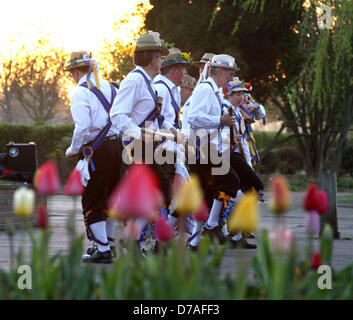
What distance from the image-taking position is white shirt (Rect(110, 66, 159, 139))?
655cm

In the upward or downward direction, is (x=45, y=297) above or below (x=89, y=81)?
below

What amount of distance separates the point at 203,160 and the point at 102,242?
176 cm

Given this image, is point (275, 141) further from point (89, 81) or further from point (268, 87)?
point (89, 81)

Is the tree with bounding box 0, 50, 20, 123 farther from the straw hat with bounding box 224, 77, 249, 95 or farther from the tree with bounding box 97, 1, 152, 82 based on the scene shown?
the straw hat with bounding box 224, 77, 249, 95

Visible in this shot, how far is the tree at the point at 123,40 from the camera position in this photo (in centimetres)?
2940

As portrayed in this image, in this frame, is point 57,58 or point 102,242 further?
point 57,58

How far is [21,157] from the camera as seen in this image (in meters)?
17.1

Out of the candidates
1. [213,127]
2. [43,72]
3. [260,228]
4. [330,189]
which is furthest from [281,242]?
[43,72]

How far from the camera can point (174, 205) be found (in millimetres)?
7816

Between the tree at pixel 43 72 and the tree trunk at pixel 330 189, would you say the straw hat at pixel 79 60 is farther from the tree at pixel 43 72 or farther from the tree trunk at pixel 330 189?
the tree at pixel 43 72

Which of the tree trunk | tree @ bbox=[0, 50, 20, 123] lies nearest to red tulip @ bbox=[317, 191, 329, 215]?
the tree trunk

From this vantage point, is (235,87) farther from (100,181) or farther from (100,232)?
(100,232)

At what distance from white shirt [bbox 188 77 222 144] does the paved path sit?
4.28 feet

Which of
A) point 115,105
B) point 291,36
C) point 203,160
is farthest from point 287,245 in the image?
point 291,36
